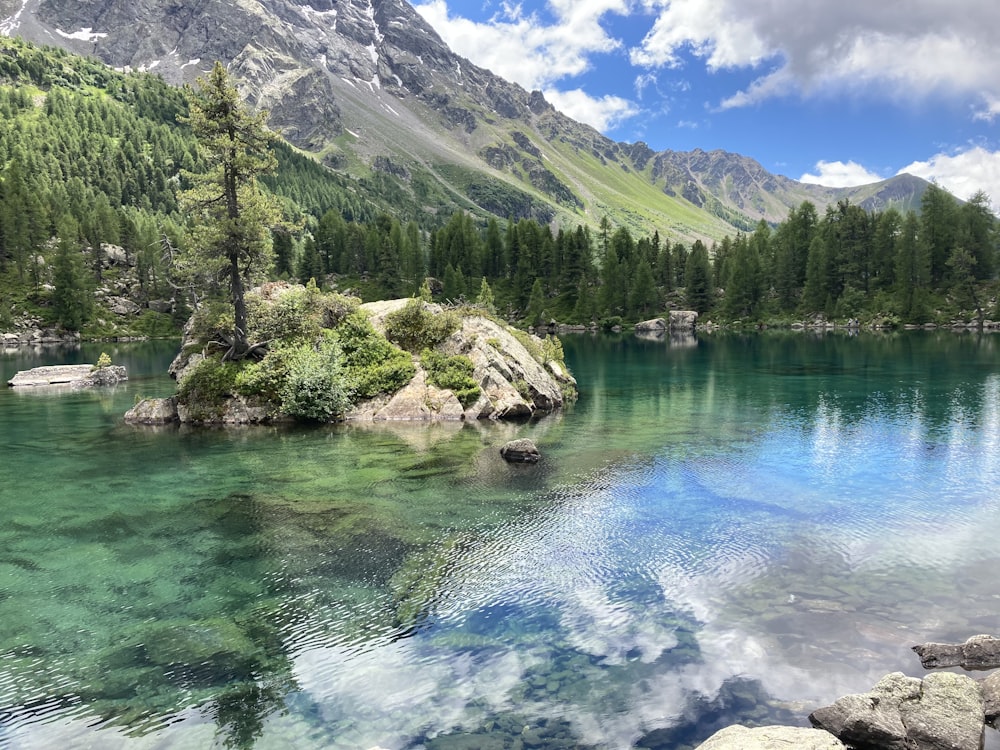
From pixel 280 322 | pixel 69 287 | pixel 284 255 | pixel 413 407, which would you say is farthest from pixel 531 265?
pixel 413 407

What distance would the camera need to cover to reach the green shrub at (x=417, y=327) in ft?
150

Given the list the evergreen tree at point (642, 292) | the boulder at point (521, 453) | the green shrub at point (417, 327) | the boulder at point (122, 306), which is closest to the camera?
the boulder at point (521, 453)

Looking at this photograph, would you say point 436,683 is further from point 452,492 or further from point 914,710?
point 452,492

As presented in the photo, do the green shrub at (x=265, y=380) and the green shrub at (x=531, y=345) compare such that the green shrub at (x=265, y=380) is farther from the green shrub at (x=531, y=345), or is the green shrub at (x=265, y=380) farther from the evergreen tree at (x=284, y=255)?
the evergreen tree at (x=284, y=255)

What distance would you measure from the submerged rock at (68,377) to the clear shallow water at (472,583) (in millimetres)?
32140

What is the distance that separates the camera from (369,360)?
4331 cm

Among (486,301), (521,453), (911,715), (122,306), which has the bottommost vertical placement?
(911,715)

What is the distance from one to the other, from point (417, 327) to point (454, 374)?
19.7 ft

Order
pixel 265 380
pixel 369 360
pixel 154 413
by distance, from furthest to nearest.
Result: pixel 369 360
pixel 265 380
pixel 154 413

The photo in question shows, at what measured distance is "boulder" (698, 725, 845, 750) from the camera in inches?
360

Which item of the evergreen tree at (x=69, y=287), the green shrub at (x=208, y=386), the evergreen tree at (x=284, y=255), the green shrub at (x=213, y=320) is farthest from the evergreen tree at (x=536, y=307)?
the green shrub at (x=208, y=386)

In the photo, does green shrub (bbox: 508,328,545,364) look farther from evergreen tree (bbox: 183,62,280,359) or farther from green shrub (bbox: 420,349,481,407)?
evergreen tree (bbox: 183,62,280,359)

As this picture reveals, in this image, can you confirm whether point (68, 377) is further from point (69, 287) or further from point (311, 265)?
point (311, 265)

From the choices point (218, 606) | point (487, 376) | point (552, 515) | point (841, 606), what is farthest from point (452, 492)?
point (487, 376)
